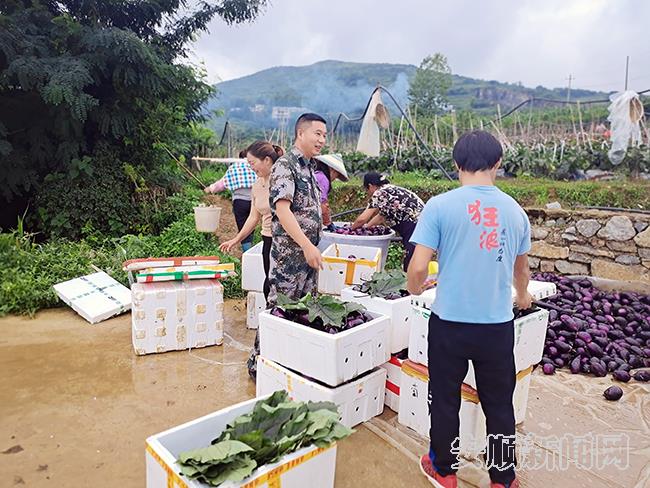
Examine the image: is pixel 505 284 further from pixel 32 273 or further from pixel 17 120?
pixel 17 120

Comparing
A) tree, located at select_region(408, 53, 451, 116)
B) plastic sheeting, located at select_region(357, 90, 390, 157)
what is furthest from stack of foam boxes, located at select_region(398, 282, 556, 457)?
tree, located at select_region(408, 53, 451, 116)

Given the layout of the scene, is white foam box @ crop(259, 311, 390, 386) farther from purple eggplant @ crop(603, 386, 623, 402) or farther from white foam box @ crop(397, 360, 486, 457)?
purple eggplant @ crop(603, 386, 623, 402)

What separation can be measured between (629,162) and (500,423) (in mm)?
7621

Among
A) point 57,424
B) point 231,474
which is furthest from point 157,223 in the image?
point 231,474

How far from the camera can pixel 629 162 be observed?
8.09m

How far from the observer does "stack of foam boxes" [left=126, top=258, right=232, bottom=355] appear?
146 inches

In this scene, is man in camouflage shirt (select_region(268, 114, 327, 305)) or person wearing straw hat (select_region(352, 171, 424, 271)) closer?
man in camouflage shirt (select_region(268, 114, 327, 305))

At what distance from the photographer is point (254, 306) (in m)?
4.30

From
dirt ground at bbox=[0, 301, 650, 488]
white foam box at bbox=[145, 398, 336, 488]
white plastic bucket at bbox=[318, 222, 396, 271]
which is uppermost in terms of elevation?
→ white plastic bucket at bbox=[318, 222, 396, 271]

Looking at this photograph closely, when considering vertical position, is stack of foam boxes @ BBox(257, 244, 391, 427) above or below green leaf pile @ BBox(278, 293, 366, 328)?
below

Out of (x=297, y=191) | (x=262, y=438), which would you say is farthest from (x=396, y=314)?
(x=262, y=438)

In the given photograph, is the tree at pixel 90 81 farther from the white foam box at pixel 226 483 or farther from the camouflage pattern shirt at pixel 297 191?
the white foam box at pixel 226 483

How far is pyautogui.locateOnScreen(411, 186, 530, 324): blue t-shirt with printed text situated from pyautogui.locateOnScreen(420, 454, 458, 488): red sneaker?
0.78m

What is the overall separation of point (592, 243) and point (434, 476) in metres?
4.69
